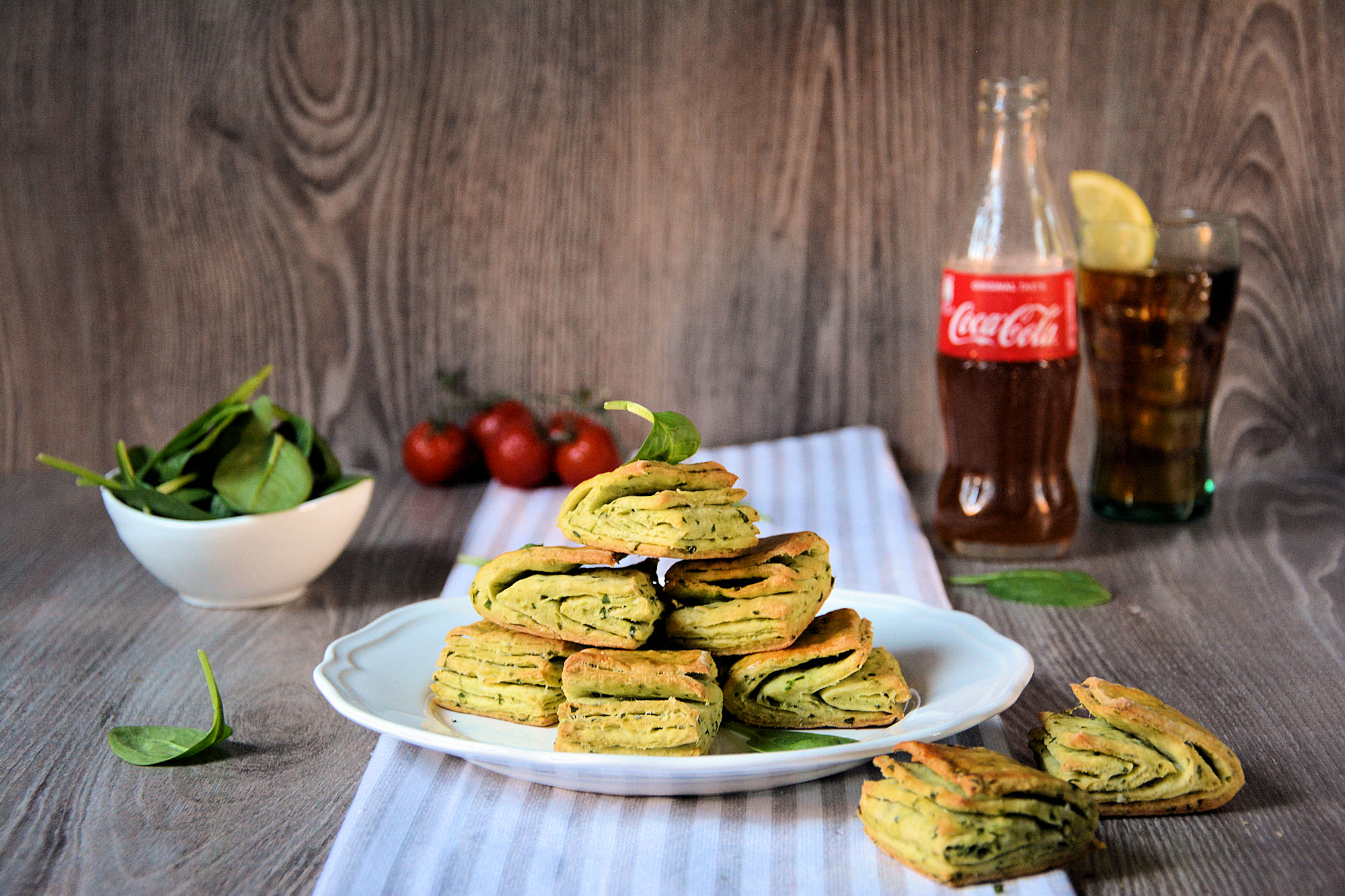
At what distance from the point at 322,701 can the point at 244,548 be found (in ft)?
0.73

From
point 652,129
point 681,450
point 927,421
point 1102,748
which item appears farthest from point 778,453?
point 1102,748

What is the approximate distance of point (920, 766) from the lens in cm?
65

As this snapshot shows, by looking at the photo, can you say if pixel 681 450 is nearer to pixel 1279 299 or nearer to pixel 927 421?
pixel 927 421

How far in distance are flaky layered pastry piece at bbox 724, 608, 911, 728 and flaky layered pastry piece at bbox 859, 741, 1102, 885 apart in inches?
3.7

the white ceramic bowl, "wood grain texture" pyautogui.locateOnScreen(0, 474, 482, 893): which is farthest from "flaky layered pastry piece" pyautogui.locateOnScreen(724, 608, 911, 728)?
the white ceramic bowl

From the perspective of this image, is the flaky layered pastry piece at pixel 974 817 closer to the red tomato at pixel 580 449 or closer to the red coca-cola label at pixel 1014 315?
the red coca-cola label at pixel 1014 315

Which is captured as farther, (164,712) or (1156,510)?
(1156,510)

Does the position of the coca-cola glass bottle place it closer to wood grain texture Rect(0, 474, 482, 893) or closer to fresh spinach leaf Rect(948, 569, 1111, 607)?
fresh spinach leaf Rect(948, 569, 1111, 607)

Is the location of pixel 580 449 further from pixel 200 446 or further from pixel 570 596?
pixel 570 596

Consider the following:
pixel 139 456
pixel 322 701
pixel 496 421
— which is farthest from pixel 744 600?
pixel 496 421

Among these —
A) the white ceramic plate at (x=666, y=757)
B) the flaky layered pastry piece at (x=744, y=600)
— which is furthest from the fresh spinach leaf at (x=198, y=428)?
the flaky layered pastry piece at (x=744, y=600)

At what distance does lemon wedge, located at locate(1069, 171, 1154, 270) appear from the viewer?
1.24 metres

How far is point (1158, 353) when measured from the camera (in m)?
1.28

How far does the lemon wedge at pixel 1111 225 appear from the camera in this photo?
1.24 meters
